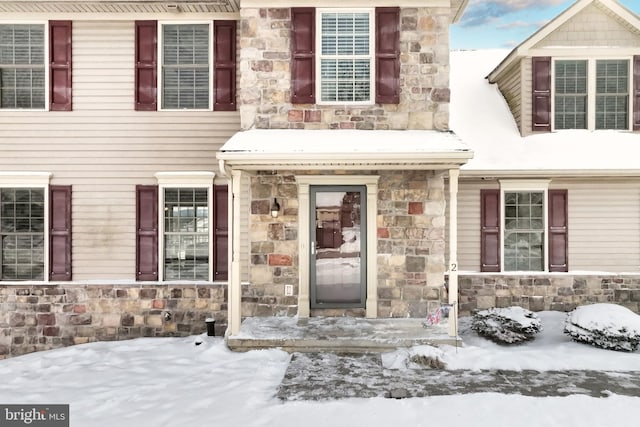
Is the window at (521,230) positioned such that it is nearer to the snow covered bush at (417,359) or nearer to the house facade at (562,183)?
the house facade at (562,183)

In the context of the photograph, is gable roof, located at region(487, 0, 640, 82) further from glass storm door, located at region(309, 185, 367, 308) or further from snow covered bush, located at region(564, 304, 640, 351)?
snow covered bush, located at region(564, 304, 640, 351)

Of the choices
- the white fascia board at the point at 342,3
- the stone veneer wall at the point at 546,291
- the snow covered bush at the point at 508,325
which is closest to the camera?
the snow covered bush at the point at 508,325

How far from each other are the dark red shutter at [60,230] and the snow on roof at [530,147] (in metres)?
7.64

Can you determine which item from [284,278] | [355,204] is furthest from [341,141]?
[284,278]

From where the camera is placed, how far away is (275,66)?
25.0 ft

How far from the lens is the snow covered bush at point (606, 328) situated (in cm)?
656

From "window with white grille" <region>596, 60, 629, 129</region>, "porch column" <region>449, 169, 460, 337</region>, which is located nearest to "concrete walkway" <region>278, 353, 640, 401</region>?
"porch column" <region>449, 169, 460, 337</region>

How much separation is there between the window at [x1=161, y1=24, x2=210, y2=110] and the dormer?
6484mm

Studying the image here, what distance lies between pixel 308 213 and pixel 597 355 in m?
4.94

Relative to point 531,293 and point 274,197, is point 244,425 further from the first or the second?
point 531,293

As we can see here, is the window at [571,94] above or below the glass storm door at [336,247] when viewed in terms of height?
above

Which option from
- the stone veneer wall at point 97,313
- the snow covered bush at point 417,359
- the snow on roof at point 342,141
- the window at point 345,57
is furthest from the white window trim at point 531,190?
the stone veneer wall at point 97,313

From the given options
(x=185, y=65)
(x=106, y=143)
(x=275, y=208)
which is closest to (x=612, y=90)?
(x=275, y=208)

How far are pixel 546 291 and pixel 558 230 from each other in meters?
1.29
